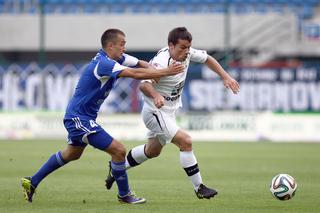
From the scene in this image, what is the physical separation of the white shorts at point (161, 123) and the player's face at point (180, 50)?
2.41ft

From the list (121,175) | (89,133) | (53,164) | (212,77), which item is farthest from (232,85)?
(212,77)

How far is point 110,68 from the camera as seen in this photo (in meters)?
9.67

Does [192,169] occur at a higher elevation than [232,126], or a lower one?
higher

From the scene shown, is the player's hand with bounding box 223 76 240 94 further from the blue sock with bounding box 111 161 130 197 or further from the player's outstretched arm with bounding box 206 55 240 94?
the blue sock with bounding box 111 161 130 197

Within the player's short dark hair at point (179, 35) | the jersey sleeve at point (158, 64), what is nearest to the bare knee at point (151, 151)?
the jersey sleeve at point (158, 64)

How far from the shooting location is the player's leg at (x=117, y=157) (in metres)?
9.81

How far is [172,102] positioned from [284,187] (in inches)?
69.9

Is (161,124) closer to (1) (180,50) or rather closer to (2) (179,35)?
(1) (180,50)

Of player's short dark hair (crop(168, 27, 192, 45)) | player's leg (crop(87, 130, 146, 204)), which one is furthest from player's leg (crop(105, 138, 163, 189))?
player's short dark hair (crop(168, 27, 192, 45))

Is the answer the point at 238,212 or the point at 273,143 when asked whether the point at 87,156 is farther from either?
the point at 238,212

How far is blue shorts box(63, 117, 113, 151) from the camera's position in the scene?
32.2ft

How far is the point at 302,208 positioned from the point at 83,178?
16.0 feet

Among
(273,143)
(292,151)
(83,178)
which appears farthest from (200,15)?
(83,178)

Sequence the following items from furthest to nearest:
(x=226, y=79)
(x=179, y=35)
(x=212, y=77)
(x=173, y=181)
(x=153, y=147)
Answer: (x=212, y=77) → (x=173, y=181) → (x=153, y=147) → (x=226, y=79) → (x=179, y=35)
